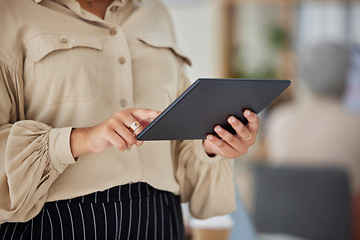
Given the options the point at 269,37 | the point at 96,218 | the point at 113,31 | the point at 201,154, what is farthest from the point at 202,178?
the point at 269,37

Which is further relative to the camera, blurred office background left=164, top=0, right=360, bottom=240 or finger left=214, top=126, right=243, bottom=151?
blurred office background left=164, top=0, right=360, bottom=240

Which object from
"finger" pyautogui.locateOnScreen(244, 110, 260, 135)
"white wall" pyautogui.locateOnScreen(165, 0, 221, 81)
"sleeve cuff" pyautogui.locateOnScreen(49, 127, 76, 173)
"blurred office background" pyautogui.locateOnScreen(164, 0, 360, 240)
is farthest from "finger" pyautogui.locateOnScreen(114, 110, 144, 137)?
"white wall" pyautogui.locateOnScreen(165, 0, 221, 81)

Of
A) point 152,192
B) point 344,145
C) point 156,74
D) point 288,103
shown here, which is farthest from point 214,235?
point 288,103

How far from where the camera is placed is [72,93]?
3.37 feet

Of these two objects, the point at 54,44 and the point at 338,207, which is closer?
the point at 54,44

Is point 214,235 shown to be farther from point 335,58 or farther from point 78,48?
point 335,58

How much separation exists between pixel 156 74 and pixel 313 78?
1985 mm

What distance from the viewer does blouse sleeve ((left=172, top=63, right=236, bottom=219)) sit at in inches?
46.8

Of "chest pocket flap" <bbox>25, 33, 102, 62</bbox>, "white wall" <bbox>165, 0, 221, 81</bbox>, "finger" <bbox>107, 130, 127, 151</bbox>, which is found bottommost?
"white wall" <bbox>165, 0, 221, 81</bbox>

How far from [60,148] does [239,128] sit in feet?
1.14

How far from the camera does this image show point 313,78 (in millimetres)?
2920

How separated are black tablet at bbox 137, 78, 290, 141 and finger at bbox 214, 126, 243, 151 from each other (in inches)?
0.5

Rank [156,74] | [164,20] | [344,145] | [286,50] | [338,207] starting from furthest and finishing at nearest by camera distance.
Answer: [286,50] → [344,145] → [338,207] → [164,20] → [156,74]

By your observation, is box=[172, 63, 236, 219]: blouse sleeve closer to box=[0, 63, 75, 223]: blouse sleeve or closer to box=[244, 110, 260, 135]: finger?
box=[244, 110, 260, 135]: finger
